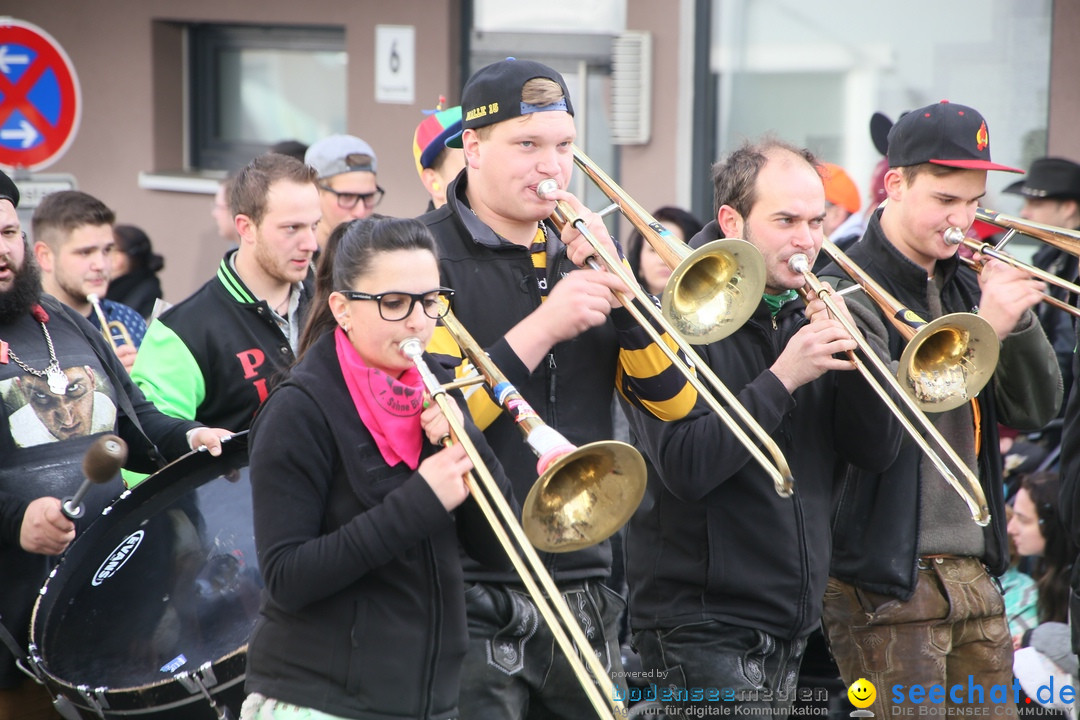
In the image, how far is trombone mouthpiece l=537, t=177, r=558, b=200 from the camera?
10.2ft

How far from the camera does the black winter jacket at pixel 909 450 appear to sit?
12.0 feet

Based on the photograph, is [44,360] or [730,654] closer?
[730,654]

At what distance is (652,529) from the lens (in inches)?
138

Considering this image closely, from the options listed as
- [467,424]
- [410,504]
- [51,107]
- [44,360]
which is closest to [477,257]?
[467,424]

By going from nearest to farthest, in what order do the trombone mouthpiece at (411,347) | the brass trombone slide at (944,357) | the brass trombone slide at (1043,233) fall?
the trombone mouthpiece at (411,347), the brass trombone slide at (944,357), the brass trombone slide at (1043,233)

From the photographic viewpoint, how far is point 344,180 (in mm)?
5672

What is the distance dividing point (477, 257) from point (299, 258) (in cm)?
143

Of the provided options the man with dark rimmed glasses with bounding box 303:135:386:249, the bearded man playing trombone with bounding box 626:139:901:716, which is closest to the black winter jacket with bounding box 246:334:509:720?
the bearded man playing trombone with bounding box 626:139:901:716

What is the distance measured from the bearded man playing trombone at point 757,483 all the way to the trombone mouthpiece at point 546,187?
0.58 metres

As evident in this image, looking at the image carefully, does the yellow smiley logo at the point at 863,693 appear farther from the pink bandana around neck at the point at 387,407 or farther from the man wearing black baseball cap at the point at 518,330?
the pink bandana around neck at the point at 387,407

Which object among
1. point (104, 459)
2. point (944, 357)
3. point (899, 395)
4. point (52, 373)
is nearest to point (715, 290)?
point (899, 395)

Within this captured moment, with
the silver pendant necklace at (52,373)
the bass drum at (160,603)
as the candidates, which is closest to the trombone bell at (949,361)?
the bass drum at (160,603)

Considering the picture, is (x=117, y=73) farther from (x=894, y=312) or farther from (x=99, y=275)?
(x=894, y=312)

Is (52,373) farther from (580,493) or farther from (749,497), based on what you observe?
(749,497)
